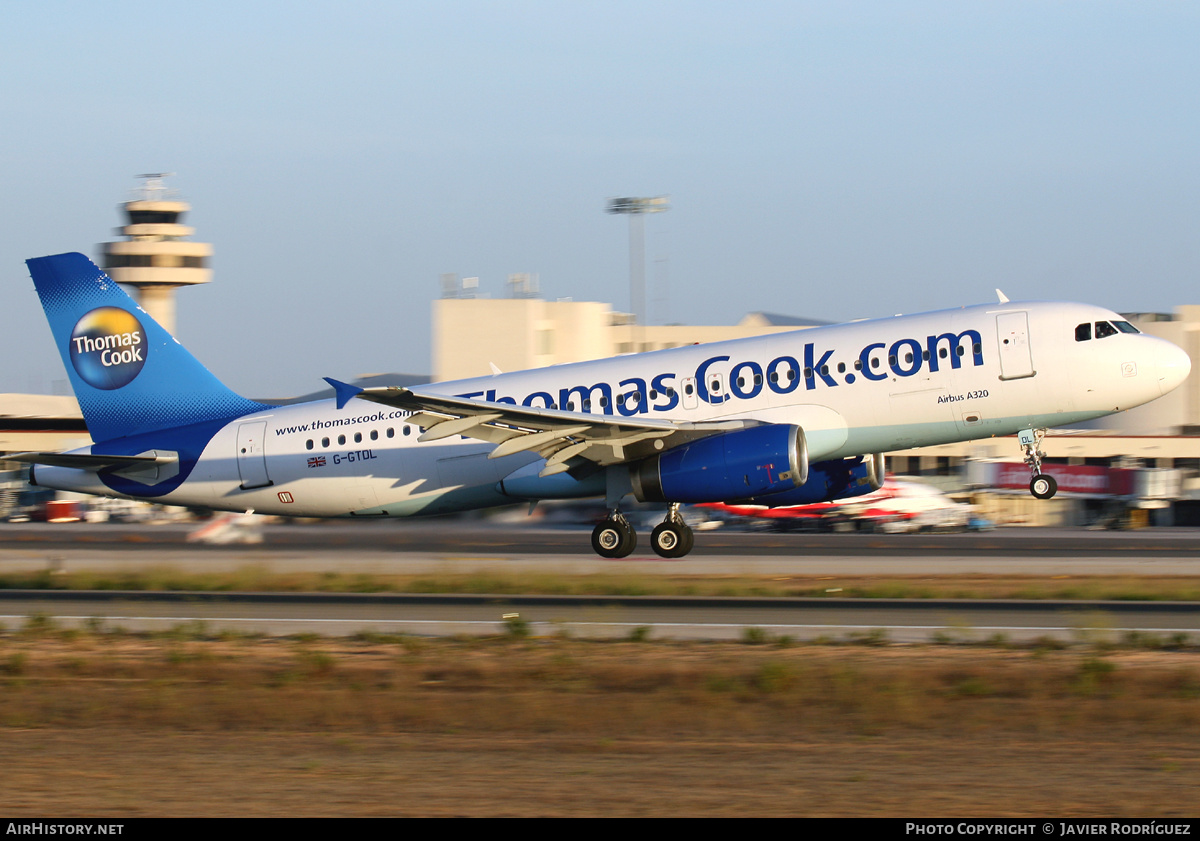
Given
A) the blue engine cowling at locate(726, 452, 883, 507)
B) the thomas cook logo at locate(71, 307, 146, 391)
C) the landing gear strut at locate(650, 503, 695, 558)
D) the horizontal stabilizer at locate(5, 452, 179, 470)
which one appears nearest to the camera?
the horizontal stabilizer at locate(5, 452, 179, 470)

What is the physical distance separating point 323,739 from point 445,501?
16.1 metres

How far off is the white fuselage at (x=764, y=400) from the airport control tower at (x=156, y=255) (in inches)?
2819

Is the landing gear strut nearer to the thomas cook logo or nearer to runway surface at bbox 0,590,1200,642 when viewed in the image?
runway surface at bbox 0,590,1200,642

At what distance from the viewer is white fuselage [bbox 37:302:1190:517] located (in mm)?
25641

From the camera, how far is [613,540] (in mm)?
28547

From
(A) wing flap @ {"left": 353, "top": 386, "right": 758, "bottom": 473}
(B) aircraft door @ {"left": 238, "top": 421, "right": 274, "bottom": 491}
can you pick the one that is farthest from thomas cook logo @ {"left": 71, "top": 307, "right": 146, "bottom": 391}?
(A) wing flap @ {"left": 353, "top": 386, "right": 758, "bottom": 473}

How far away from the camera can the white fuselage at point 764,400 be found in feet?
84.1

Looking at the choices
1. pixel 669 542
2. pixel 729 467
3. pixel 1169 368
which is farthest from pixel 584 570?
pixel 1169 368

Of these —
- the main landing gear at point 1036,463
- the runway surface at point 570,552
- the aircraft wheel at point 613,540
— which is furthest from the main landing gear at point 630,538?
the main landing gear at point 1036,463

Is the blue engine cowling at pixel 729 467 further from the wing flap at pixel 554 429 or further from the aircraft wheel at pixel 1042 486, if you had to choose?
the aircraft wheel at pixel 1042 486

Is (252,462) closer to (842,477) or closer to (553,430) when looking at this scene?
(553,430)

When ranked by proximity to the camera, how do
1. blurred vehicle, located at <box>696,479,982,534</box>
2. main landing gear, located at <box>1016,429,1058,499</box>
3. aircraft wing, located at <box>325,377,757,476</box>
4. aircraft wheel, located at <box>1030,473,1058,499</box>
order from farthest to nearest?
blurred vehicle, located at <box>696,479,982,534</box> < main landing gear, located at <box>1016,429,1058,499</box> < aircraft wheel, located at <box>1030,473,1058,499</box> < aircraft wing, located at <box>325,377,757,476</box>

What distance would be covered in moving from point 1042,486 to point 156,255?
275ft

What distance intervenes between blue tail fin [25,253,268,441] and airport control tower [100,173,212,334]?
69.2m
